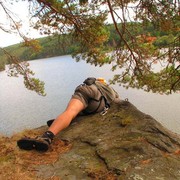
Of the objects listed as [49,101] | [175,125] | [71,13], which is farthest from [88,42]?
[49,101]

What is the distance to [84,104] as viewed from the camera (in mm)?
4660

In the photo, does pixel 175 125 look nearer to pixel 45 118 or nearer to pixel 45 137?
pixel 45 118

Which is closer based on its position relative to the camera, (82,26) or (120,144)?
(120,144)

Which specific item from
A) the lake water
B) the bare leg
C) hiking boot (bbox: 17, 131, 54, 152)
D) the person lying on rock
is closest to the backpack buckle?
the person lying on rock

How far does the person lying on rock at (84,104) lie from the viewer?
13.3 ft

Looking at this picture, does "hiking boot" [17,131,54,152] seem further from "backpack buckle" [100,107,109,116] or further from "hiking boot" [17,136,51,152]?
"backpack buckle" [100,107,109,116]

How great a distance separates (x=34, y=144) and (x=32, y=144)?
0.03 m

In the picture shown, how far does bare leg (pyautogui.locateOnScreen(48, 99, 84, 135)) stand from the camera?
411 centimetres

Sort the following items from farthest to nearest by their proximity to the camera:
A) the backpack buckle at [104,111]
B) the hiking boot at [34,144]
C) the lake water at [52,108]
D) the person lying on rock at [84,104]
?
1. the lake water at [52,108]
2. the backpack buckle at [104,111]
3. the person lying on rock at [84,104]
4. the hiking boot at [34,144]

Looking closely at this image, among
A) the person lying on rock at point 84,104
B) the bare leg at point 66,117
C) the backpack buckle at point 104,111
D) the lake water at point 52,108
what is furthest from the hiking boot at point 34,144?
the lake water at point 52,108

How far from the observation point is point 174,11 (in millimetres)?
4746

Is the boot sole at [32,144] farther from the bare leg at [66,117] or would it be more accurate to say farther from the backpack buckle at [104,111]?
the backpack buckle at [104,111]

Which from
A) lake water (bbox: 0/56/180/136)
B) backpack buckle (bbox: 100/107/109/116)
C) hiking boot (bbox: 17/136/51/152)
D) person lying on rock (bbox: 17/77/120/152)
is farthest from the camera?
lake water (bbox: 0/56/180/136)

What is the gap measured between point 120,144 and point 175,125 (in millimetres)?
11137
